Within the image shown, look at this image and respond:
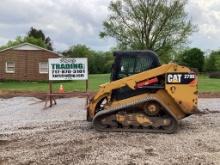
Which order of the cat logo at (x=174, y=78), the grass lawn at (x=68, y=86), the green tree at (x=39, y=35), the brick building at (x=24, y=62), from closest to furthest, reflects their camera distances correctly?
the cat logo at (x=174, y=78)
the grass lawn at (x=68, y=86)
the brick building at (x=24, y=62)
the green tree at (x=39, y=35)

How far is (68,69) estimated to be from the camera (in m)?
21.2

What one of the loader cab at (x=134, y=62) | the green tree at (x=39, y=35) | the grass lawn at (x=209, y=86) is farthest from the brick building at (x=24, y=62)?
the green tree at (x=39, y=35)

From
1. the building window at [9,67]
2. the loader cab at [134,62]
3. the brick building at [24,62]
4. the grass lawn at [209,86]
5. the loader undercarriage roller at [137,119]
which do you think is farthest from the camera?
the building window at [9,67]

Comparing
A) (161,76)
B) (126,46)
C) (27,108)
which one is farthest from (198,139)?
(126,46)

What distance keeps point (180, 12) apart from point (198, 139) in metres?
48.3

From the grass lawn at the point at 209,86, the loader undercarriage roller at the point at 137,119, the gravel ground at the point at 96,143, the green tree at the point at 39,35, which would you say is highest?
the green tree at the point at 39,35

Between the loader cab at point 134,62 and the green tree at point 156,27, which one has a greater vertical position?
the green tree at point 156,27

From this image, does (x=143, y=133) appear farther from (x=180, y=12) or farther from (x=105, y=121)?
(x=180, y=12)

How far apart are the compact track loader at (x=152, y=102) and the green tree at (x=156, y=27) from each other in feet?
144

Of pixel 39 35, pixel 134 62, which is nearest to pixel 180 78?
pixel 134 62

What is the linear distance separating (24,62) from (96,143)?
37835 millimetres

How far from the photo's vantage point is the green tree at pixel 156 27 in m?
57.7

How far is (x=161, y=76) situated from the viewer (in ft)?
43.2

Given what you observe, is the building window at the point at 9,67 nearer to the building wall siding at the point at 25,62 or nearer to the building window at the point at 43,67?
the building wall siding at the point at 25,62
